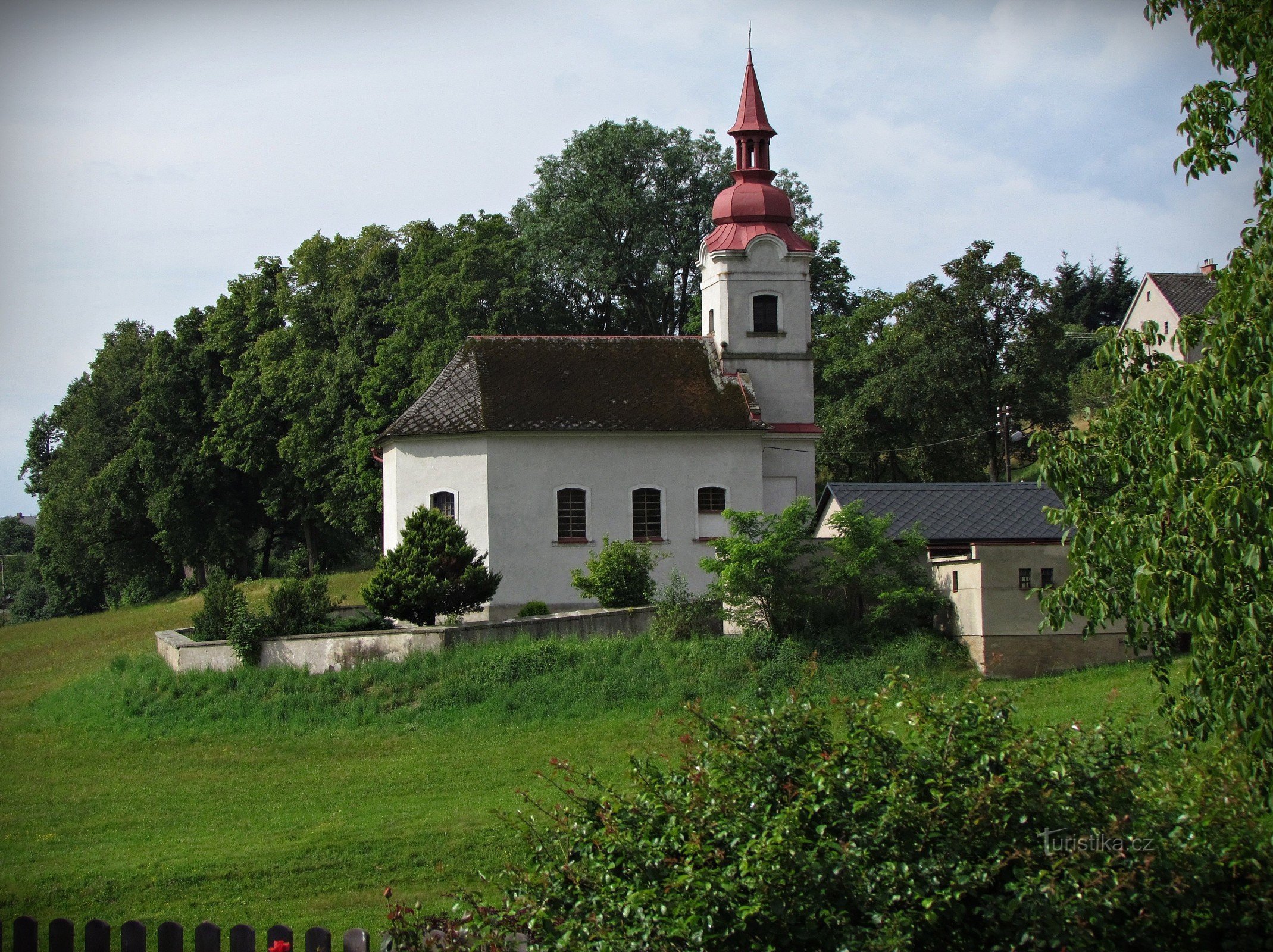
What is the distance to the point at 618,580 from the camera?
27703mm

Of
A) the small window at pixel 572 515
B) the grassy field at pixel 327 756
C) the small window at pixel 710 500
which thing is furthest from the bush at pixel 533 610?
the grassy field at pixel 327 756

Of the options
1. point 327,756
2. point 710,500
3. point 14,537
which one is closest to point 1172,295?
point 710,500

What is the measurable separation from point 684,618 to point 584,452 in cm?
908

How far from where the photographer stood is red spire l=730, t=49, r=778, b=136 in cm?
3619

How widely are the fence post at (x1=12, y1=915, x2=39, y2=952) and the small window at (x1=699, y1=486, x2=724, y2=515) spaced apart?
1031 inches

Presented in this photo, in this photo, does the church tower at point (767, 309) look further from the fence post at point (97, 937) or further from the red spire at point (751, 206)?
the fence post at point (97, 937)

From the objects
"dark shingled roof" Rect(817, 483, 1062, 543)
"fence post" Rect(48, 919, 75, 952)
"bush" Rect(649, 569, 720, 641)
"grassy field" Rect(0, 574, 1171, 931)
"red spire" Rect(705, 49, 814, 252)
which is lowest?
"grassy field" Rect(0, 574, 1171, 931)

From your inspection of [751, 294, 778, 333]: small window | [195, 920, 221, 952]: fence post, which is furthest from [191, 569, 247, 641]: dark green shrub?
[195, 920, 221, 952]: fence post

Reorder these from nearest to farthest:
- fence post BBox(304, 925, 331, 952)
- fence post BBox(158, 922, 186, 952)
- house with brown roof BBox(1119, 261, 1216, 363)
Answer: fence post BBox(304, 925, 331, 952), fence post BBox(158, 922, 186, 952), house with brown roof BBox(1119, 261, 1216, 363)

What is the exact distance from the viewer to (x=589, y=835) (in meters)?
6.69

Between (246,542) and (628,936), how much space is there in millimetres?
53115

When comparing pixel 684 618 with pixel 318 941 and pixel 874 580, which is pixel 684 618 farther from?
pixel 318 941

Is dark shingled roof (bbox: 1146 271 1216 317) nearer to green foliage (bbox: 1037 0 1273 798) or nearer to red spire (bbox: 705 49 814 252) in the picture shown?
red spire (bbox: 705 49 814 252)

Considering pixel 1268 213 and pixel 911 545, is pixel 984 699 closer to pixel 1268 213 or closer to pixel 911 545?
pixel 1268 213
